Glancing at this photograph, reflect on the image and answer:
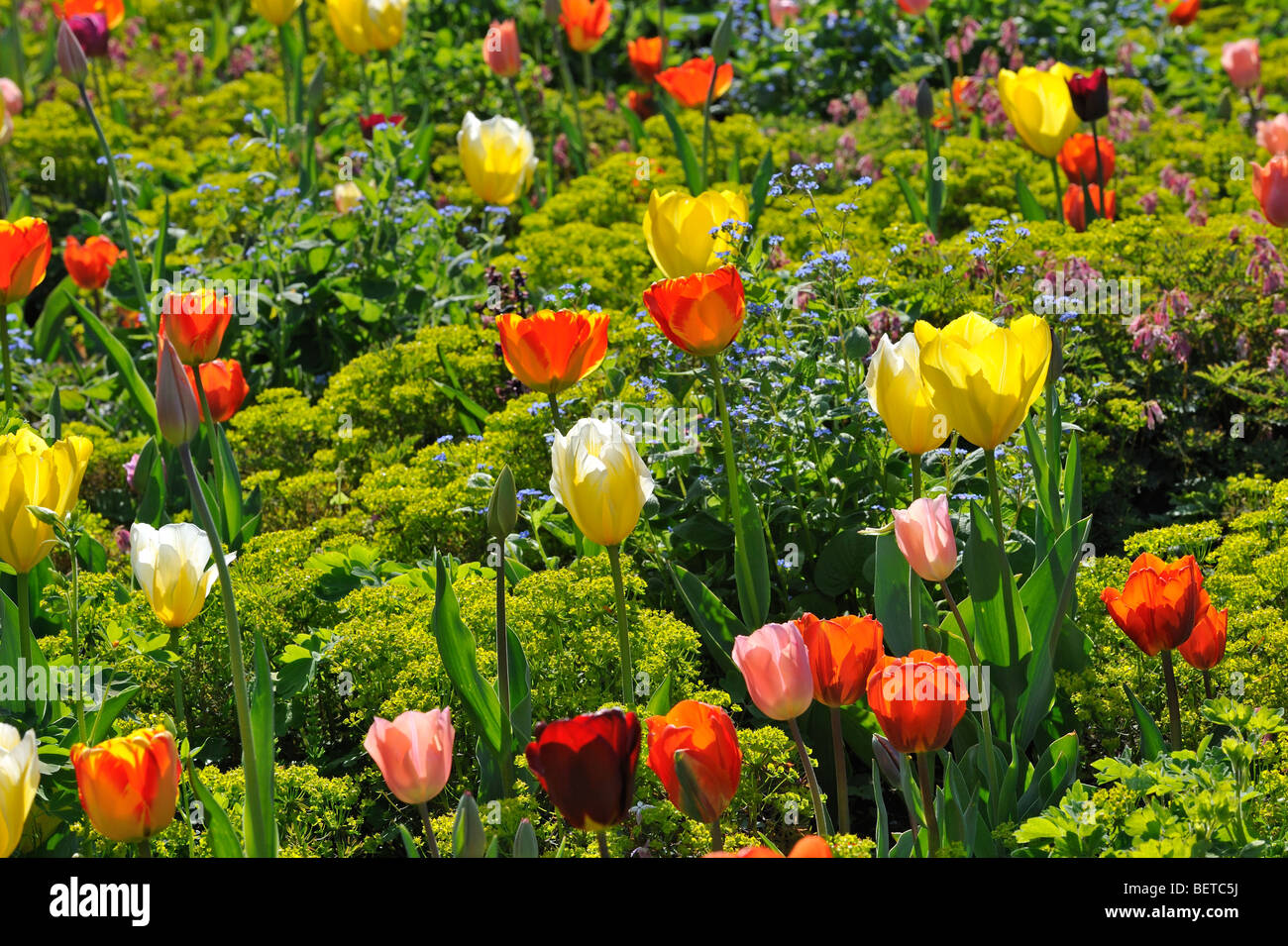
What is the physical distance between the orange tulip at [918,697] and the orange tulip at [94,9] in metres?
4.49

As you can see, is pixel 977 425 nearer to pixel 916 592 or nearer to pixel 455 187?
pixel 916 592

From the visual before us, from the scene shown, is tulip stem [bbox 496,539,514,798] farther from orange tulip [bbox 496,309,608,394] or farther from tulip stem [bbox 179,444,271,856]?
orange tulip [bbox 496,309,608,394]

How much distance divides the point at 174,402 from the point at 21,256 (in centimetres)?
124

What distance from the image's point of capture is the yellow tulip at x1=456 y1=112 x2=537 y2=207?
383 cm

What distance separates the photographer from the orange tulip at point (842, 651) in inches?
68.7

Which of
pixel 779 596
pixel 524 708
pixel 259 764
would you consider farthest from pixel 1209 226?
pixel 259 764

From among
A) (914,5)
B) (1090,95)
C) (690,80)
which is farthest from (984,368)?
(914,5)

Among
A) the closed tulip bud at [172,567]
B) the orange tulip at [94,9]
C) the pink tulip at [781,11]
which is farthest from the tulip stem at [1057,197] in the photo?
the orange tulip at [94,9]

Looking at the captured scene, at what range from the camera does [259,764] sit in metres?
1.84

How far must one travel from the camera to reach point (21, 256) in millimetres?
2578

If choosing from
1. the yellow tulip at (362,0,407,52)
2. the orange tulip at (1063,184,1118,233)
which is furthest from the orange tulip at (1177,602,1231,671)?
the yellow tulip at (362,0,407,52)

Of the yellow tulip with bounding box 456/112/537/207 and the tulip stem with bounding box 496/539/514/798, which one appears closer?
the tulip stem with bounding box 496/539/514/798

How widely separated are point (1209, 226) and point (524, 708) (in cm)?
248

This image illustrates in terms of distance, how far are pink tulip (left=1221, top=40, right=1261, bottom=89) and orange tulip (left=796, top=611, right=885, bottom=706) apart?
409cm
